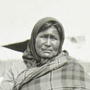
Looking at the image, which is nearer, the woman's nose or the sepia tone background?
the woman's nose

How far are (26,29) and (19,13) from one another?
25 centimetres

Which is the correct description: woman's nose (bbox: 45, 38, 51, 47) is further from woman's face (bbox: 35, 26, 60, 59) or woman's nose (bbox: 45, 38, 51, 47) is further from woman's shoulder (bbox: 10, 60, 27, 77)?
woman's shoulder (bbox: 10, 60, 27, 77)

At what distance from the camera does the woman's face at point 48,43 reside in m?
2.50

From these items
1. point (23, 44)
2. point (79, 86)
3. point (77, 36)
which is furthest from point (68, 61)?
point (77, 36)

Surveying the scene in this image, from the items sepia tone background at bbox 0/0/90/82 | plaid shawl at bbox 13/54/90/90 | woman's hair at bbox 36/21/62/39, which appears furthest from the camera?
sepia tone background at bbox 0/0/90/82

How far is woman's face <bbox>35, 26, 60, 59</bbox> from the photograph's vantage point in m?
2.50

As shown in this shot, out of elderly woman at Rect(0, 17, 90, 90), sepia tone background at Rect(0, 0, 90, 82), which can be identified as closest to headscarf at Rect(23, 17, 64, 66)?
elderly woman at Rect(0, 17, 90, 90)

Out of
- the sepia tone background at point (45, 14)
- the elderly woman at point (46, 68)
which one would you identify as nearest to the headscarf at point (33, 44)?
the elderly woman at point (46, 68)

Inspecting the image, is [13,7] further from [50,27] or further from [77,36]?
[50,27]

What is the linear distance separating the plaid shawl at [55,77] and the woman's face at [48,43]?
0.06 m

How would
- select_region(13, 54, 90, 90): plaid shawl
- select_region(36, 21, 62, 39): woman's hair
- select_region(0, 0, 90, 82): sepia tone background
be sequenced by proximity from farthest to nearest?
1. select_region(0, 0, 90, 82): sepia tone background
2. select_region(36, 21, 62, 39): woman's hair
3. select_region(13, 54, 90, 90): plaid shawl

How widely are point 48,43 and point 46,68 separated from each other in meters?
0.18

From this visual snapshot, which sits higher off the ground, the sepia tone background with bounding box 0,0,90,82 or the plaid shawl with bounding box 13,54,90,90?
the sepia tone background with bounding box 0,0,90,82

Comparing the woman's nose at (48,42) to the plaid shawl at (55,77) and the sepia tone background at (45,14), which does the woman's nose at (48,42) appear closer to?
the plaid shawl at (55,77)
